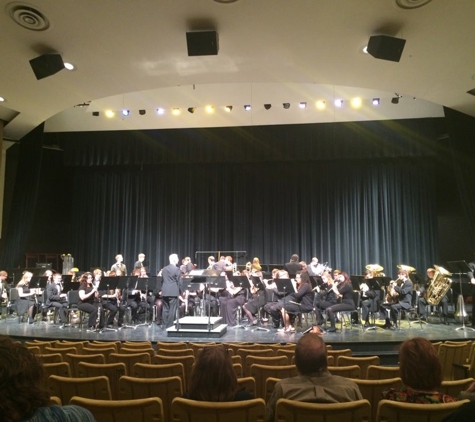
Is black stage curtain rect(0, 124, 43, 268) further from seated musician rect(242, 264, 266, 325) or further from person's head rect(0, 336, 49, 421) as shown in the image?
person's head rect(0, 336, 49, 421)

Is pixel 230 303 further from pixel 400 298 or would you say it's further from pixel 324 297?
pixel 400 298

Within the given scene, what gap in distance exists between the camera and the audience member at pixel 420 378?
2455 millimetres

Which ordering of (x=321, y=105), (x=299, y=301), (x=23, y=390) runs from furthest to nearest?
1. (x=321, y=105)
2. (x=299, y=301)
3. (x=23, y=390)

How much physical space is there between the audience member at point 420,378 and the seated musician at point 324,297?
23.4 ft

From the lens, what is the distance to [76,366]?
425cm

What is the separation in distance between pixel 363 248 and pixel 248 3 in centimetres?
1277

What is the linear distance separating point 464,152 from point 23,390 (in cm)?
1145

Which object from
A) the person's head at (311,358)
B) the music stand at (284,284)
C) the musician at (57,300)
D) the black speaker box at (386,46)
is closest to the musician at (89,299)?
the musician at (57,300)

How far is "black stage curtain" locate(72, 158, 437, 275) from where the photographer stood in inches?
653

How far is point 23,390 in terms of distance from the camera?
155 cm

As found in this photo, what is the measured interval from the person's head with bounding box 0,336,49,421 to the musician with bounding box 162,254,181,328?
808 cm

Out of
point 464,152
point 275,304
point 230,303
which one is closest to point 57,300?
point 230,303

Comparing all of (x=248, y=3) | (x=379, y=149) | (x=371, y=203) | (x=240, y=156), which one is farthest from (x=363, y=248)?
(x=248, y=3)

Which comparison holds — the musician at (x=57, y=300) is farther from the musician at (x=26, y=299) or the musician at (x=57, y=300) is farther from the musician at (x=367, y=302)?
the musician at (x=367, y=302)
